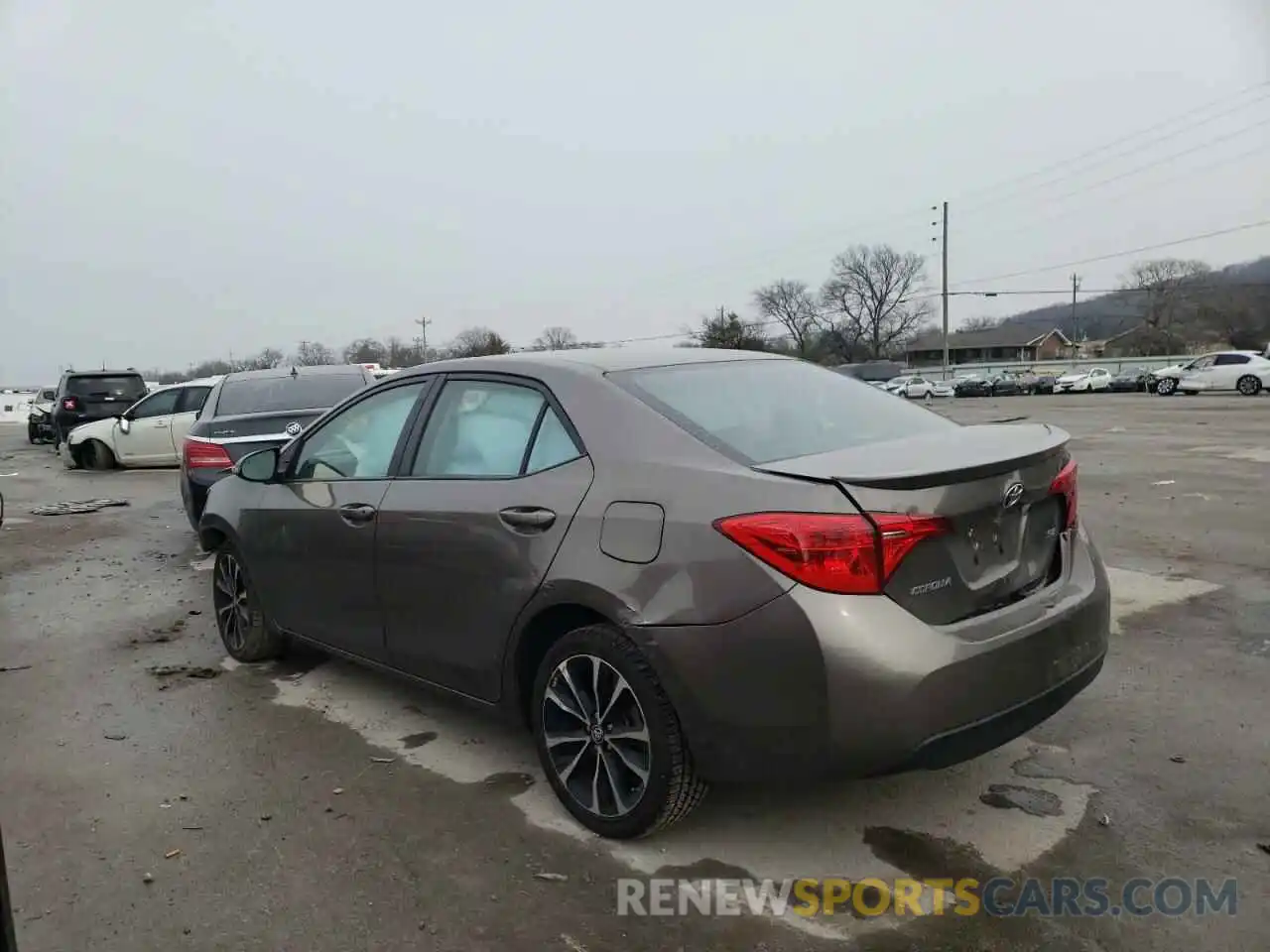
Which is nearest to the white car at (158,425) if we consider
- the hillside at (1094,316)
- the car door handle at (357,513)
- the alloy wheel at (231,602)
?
the alloy wheel at (231,602)

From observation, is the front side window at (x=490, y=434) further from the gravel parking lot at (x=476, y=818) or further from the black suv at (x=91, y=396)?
the black suv at (x=91, y=396)

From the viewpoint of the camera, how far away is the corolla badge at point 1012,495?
9.41 feet

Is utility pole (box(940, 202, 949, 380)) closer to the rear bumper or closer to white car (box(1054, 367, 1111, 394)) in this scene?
white car (box(1054, 367, 1111, 394))

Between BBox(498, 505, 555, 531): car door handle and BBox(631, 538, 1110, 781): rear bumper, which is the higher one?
BBox(498, 505, 555, 531): car door handle

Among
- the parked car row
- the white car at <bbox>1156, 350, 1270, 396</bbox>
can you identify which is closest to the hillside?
the parked car row

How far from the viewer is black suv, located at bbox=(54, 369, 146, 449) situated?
66.1ft

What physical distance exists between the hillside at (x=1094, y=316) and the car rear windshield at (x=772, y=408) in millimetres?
99715

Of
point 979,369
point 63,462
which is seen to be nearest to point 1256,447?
point 63,462

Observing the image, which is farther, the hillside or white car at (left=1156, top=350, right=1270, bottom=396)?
the hillside

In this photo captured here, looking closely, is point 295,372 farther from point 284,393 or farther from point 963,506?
point 963,506

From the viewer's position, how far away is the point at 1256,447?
1391cm

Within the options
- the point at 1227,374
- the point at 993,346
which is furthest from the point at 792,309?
the point at 1227,374

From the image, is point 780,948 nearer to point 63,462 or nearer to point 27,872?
point 27,872

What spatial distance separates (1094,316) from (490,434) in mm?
112902
